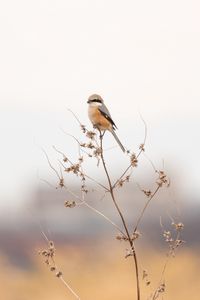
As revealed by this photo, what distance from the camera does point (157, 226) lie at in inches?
837

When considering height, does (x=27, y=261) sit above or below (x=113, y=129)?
above

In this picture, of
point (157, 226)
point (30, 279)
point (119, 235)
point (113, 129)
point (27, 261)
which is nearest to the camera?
point (119, 235)

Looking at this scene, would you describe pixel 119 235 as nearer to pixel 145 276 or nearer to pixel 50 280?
pixel 145 276

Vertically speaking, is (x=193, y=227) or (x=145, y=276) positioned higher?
(x=193, y=227)

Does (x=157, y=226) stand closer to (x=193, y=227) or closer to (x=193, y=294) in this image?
(x=193, y=227)

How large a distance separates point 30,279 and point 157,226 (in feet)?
14.9

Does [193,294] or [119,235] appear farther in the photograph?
[193,294]

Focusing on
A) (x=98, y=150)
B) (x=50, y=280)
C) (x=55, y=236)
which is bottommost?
(x=98, y=150)

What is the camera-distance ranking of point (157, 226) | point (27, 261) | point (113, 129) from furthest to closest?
point (157, 226), point (27, 261), point (113, 129)

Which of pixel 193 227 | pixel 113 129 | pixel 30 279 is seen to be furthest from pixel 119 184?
pixel 193 227

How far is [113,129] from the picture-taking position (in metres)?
7.18

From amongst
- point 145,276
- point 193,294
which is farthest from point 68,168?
point 193,294

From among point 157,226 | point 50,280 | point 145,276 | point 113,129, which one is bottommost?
point 145,276

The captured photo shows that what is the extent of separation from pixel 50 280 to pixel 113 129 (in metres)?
10.1
